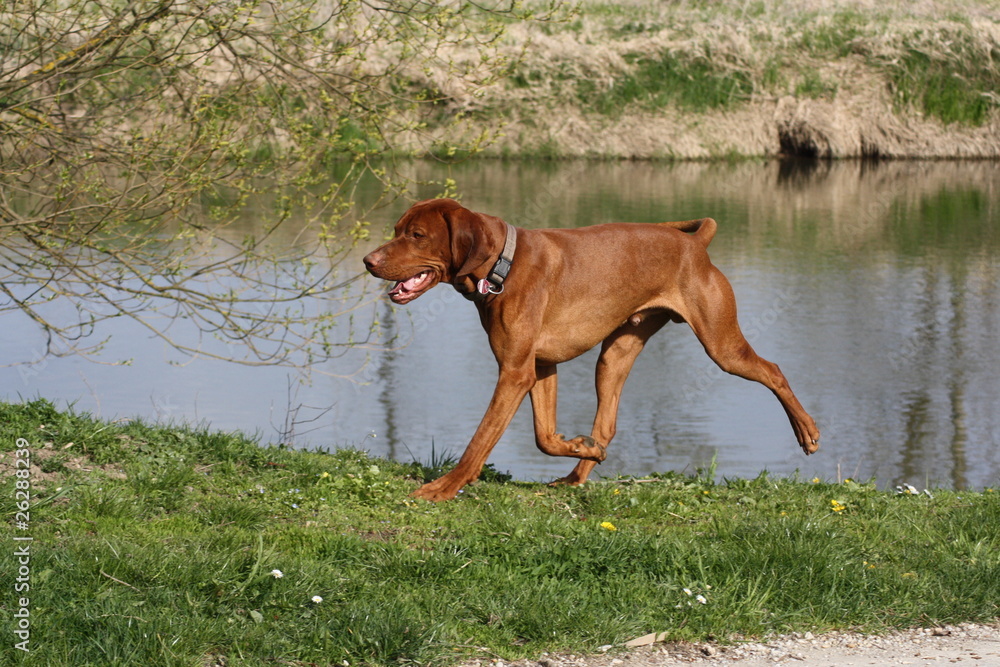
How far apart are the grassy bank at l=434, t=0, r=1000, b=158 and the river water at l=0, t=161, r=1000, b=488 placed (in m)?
12.2

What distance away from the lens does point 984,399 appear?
37.1ft

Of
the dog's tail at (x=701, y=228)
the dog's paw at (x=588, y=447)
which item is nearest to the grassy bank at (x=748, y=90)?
the dog's tail at (x=701, y=228)

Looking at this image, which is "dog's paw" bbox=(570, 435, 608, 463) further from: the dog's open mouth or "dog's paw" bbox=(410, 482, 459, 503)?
the dog's open mouth

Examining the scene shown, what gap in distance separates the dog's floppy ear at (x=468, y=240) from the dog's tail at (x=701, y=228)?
1227mm

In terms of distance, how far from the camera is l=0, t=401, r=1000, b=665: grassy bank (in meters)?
4.44

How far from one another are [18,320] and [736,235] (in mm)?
11108

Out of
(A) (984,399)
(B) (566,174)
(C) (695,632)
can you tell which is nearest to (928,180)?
(B) (566,174)

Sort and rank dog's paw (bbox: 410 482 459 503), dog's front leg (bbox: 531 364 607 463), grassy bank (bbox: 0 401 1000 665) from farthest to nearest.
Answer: dog's front leg (bbox: 531 364 607 463), dog's paw (bbox: 410 482 459 503), grassy bank (bbox: 0 401 1000 665)

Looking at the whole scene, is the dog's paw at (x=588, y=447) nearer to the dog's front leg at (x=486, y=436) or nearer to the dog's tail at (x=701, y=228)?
the dog's front leg at (x=486, y=436)

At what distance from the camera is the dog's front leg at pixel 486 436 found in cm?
647

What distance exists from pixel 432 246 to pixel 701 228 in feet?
5.88

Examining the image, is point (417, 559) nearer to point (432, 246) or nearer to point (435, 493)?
point (435, 493)

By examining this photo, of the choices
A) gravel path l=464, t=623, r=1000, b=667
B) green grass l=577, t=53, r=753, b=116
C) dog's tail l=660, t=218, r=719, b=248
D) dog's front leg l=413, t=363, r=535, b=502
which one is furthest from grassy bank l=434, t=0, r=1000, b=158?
gravel path l=464, t=623, r=1000, b=667

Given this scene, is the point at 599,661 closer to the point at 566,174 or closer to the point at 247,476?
the point at 247,476
